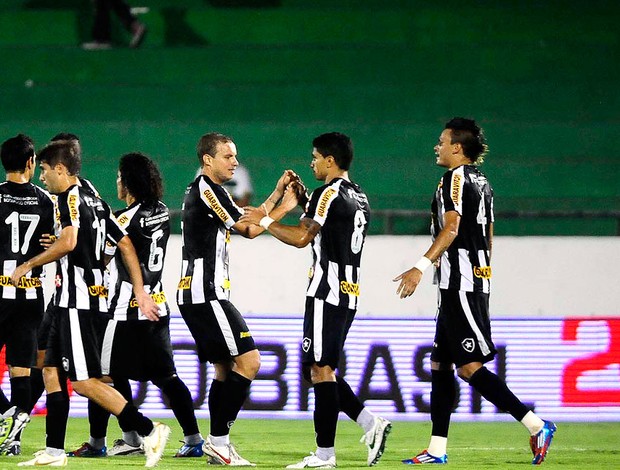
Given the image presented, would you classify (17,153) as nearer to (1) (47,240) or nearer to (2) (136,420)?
(1) (47,240)

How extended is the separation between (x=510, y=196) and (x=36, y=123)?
204 inches

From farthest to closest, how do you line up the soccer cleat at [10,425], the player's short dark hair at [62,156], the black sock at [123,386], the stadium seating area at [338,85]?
the stadium seating area at [338,85], the black sock at [123,386], the soccer cleat at [10,425], the player's short dark hair at [62,156]

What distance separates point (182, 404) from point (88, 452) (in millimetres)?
661

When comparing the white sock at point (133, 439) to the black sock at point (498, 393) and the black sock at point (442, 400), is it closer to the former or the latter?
the black sock at point (442, 400)

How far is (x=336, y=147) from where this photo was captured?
7.17 m

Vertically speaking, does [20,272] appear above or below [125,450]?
above

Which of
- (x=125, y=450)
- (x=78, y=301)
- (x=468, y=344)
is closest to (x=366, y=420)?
(x=468, y=344)

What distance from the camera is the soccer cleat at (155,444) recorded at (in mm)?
6633

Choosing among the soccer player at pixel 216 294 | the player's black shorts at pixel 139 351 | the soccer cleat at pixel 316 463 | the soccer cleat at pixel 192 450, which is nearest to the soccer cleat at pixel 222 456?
the soccer player at pixel 216 294

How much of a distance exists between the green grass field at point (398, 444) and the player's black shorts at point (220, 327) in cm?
68

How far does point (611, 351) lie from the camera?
1008 centimetres

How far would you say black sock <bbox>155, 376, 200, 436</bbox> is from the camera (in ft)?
24.8

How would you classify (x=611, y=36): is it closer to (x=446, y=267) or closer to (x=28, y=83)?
(x=28, y=83)

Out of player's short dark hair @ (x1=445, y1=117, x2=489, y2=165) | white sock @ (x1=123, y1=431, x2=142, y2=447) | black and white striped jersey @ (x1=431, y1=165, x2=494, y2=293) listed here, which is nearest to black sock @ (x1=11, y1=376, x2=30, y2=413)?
white sock @ (x1=123, y1=431, x2=142, y2=447)
